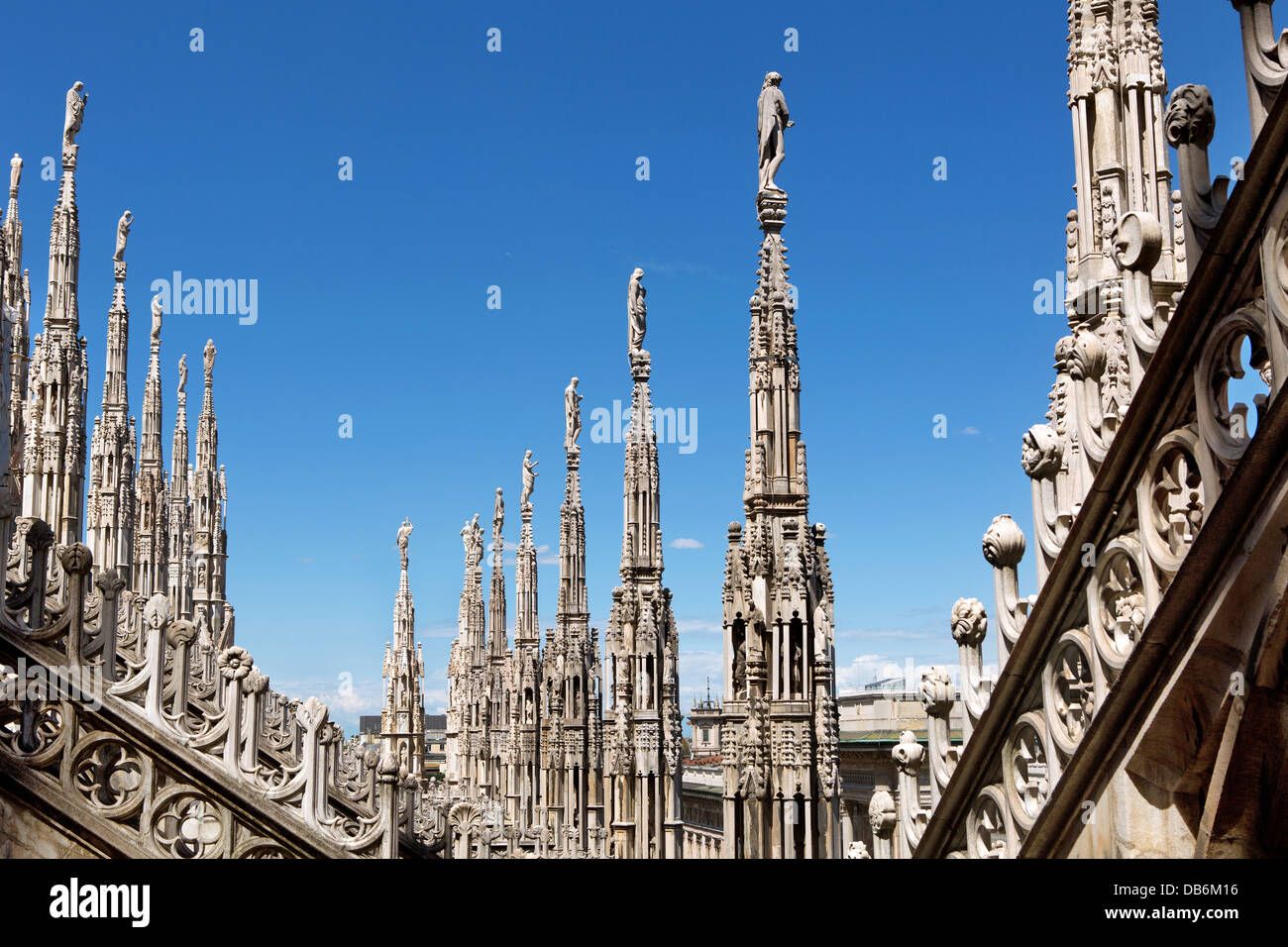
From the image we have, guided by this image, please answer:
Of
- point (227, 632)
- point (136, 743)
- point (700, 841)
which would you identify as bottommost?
point (700, 841)

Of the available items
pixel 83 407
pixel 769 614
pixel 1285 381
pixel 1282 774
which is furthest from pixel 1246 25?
pixel 83 407

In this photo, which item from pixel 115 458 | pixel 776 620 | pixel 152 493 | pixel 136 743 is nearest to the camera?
pixel 136 743

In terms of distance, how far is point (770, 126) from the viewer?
1571 centimetres

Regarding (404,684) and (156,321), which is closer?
(156,321)

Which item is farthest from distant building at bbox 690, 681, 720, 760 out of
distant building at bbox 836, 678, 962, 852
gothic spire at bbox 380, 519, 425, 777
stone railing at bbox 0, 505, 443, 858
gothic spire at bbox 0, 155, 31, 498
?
stone railing at bbox 0, 505, 443, 858

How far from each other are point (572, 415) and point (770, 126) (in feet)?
61.7

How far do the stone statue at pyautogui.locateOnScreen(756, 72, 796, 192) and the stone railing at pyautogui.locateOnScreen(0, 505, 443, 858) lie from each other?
9.95 m

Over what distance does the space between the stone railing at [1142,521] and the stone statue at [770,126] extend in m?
10.3

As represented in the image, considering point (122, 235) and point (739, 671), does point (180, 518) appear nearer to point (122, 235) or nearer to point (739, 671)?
point (122, 235)

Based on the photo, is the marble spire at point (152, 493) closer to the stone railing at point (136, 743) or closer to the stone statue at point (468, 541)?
the stone statue at point (468, 541)

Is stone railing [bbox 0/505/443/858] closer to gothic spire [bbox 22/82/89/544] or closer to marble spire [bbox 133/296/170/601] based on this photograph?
gothic spire [bbox 22/82/89/544]

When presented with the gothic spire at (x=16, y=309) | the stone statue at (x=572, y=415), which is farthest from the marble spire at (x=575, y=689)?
the gothic spire at (x=16, y=309)

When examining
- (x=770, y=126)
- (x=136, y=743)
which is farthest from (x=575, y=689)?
(x=136, y=743)

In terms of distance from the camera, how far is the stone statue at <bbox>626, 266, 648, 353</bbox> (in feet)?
85.9
